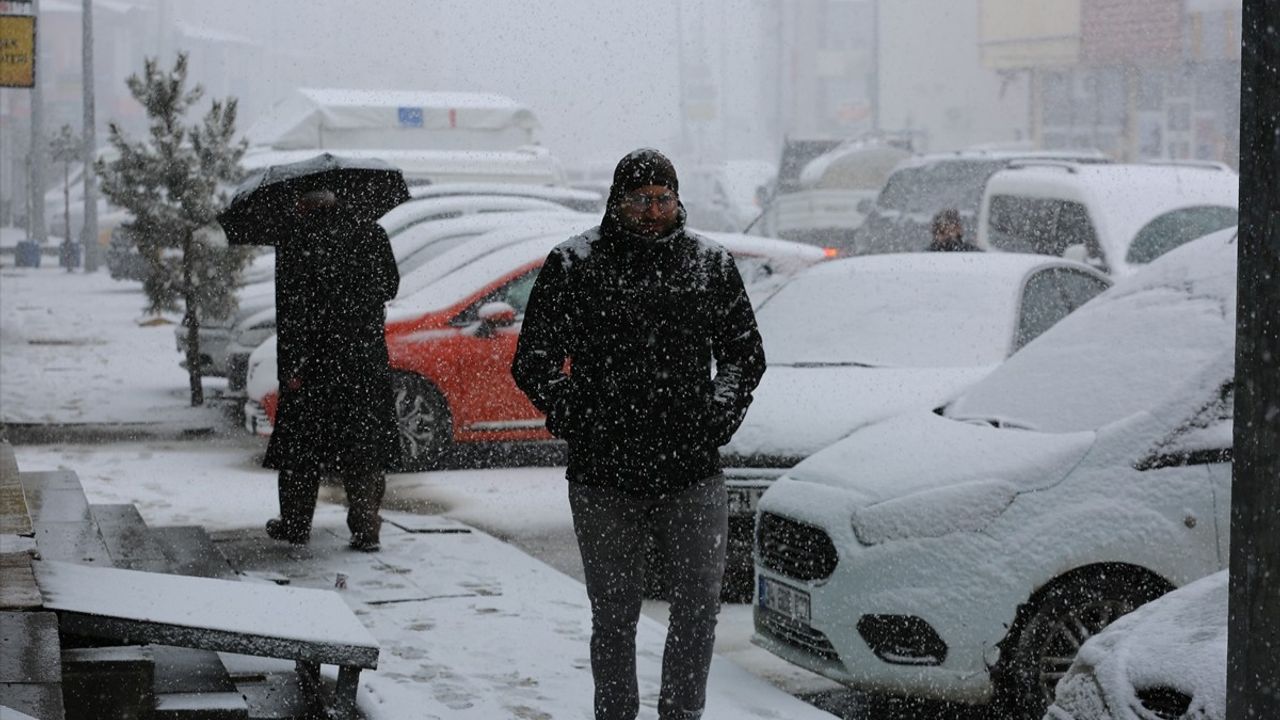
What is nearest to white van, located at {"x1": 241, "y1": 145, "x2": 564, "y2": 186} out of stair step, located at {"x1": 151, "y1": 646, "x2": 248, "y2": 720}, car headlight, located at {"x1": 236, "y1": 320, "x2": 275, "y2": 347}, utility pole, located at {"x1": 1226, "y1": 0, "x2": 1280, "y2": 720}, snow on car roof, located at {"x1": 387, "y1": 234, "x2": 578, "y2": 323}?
car headlight, located at {"x1": 236, "y1": 320, "x2": 275, "y2": 347}

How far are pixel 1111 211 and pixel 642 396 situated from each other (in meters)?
11.0

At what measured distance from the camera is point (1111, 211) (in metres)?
15.3

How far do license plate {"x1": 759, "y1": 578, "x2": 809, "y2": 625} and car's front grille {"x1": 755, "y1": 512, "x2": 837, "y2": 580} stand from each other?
0.17 ft

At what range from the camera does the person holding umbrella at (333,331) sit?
8570 millimetres

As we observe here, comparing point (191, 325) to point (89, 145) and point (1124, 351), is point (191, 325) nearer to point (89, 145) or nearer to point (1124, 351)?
point (1124, 351)

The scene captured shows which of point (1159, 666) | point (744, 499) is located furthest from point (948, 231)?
point (1159, 666)

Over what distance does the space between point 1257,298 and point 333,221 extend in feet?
19.9

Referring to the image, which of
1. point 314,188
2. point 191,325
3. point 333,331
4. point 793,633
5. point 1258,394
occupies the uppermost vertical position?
point 314,188

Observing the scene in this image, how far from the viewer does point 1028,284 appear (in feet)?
32.4

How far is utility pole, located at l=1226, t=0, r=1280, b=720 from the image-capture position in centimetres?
301

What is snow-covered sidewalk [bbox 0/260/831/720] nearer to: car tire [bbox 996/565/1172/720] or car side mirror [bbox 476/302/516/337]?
car tire [bbox 996/565/1172/720]

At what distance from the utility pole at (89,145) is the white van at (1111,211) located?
1528cm

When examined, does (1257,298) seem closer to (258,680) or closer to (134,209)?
(258,680)

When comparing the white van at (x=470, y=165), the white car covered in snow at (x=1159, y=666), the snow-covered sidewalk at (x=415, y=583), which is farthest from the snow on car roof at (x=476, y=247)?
the white van at (x=470, y=165)
